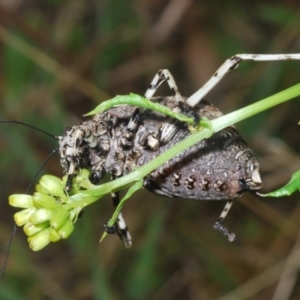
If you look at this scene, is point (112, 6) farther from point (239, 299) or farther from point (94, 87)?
point (239, 299)

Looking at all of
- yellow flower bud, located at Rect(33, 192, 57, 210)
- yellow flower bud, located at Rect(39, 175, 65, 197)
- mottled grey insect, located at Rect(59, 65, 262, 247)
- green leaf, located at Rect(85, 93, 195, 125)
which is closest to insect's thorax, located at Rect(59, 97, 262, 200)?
mottled grey insect, located at Rect(59, 65, 262, 247)

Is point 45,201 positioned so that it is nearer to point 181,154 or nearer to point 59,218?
point 59,218

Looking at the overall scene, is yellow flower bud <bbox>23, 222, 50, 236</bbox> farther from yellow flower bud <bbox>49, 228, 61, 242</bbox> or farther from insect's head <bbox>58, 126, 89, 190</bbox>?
insect's head <bbox>58, 126, 89, 190</bbox>

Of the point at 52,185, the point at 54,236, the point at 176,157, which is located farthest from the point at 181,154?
the point at 54,236

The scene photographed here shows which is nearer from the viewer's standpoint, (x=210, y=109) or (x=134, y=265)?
(x=210, y=109)

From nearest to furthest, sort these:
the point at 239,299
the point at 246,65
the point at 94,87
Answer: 1. the point at 239,299
2. the point at 94,87
3. the point at 246,65

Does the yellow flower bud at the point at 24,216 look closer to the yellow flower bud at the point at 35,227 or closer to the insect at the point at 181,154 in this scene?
the yellow flower bud at the point at 35,227

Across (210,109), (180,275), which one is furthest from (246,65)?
(210,109)
